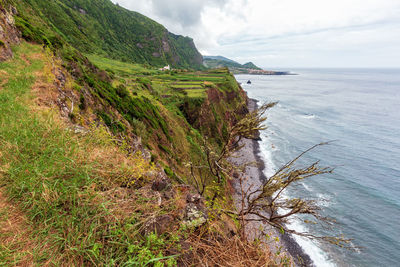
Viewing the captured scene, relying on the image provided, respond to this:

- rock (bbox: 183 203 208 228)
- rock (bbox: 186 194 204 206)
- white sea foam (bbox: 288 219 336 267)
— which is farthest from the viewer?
white sea foam (bbox: 288 219 336 267)

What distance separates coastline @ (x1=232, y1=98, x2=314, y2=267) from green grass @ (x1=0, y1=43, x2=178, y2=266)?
2.86 metres

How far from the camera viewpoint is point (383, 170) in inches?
1412

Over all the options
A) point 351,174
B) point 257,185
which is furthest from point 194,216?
point 351,174

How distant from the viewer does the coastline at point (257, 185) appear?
6.06 meters

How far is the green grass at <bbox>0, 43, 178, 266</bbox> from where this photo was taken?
120 inches

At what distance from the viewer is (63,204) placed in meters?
3.69

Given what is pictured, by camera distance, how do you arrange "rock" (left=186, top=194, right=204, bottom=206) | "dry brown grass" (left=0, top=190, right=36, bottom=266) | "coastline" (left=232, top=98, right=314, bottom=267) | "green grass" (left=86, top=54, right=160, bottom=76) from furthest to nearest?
"green grass" (left=86, top=54, right=160, bottom=76) < "coastline" (left=232, top=98, right=314, bottom=267) < "rock" (left=186, top=194, right=204, bottom=206) < "dry brown grass" (left=0, top=190, right=36, bottom=266)

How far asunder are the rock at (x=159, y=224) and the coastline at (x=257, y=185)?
212cm

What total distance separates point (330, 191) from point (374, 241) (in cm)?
948

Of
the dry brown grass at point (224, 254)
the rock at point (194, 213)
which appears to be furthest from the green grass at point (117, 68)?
the dry brown grass at point (224, 254)

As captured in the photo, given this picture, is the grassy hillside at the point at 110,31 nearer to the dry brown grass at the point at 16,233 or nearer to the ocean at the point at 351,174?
the ocean at the point at 351,174

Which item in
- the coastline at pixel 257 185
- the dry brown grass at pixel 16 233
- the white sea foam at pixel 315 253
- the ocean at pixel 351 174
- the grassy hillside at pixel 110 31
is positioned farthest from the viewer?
the grassy hillside at pixel 110 31

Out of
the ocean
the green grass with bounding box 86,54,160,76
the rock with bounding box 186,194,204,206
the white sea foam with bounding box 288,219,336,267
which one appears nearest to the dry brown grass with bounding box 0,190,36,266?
the rock with bounding box 186,194,204,206

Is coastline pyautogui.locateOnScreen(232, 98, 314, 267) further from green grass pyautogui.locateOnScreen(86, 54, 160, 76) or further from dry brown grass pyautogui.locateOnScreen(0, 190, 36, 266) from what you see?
green grass pyautogui.locateOnScreen(86, 54, 160, 76)
